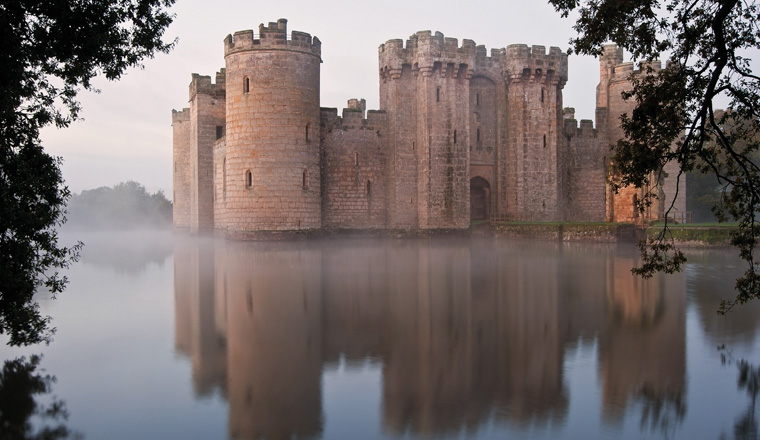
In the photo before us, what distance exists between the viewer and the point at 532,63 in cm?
3088

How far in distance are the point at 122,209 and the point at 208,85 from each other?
45.1 metres

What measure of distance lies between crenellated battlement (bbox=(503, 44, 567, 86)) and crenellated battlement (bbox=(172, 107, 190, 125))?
17.1 m

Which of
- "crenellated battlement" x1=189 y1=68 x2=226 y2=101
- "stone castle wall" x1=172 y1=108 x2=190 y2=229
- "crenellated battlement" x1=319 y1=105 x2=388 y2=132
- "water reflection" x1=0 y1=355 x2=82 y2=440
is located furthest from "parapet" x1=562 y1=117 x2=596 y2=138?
"water reflection" x1=0 y1=355 x2=82 y2=440

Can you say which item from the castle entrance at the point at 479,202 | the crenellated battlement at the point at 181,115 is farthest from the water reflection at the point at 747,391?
the crenellated battlement at the point at 181,115

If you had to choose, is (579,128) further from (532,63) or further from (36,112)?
(36,112)

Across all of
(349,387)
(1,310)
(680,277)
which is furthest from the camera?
(680,277)

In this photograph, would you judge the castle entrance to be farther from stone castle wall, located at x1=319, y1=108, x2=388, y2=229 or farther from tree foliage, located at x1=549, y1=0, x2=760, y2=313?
tree foliage, located at x1=549, y1=0, x2=760, y2=313

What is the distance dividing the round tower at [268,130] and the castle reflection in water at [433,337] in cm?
934

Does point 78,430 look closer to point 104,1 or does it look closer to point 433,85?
point 104,1

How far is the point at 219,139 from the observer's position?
99.6 ft

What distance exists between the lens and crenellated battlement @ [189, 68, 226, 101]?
31647mm

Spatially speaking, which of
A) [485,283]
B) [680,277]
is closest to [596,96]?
[680,277]

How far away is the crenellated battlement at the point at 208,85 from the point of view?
104 ft

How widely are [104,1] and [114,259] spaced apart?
16.4 metres
